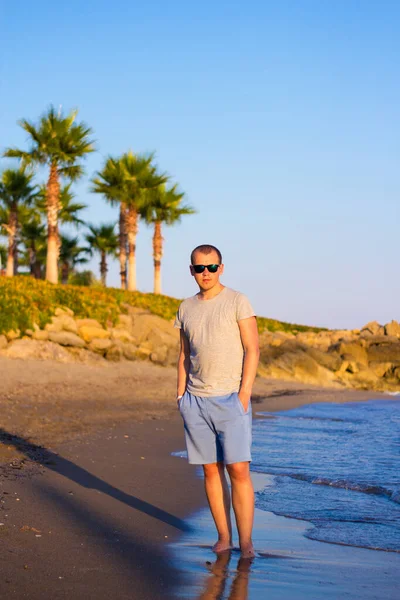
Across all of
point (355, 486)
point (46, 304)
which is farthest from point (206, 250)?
point (46, 304)

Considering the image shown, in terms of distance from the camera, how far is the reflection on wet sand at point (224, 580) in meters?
3.92

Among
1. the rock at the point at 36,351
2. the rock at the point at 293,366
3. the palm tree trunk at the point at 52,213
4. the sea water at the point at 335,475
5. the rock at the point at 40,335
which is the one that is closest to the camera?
the sea water at the point at 335,475

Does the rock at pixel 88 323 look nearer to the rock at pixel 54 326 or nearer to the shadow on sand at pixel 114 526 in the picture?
the rock at pixel 54 326

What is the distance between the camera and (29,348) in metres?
19.5

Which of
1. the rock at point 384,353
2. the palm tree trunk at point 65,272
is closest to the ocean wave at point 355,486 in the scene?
the rock at point 384,353

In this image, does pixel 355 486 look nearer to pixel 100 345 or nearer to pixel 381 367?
pixel 100 345

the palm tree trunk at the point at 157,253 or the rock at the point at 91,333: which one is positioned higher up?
the palm tree trunk at the point at 157,253

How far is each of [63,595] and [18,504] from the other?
6.89 ft

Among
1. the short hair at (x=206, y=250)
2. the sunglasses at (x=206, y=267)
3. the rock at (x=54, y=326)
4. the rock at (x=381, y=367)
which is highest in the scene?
the short hair at (x=206, y=250)

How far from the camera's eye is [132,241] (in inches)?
1818

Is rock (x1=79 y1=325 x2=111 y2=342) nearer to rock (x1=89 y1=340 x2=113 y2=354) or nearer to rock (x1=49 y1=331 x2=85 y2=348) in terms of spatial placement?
rock (x1=89 y1=340 x2=113 y2=354)

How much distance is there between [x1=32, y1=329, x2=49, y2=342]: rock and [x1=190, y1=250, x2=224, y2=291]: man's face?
16326 mm

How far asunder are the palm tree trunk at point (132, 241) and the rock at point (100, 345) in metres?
23.0

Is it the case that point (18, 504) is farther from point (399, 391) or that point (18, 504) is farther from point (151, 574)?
point (399, 391)
